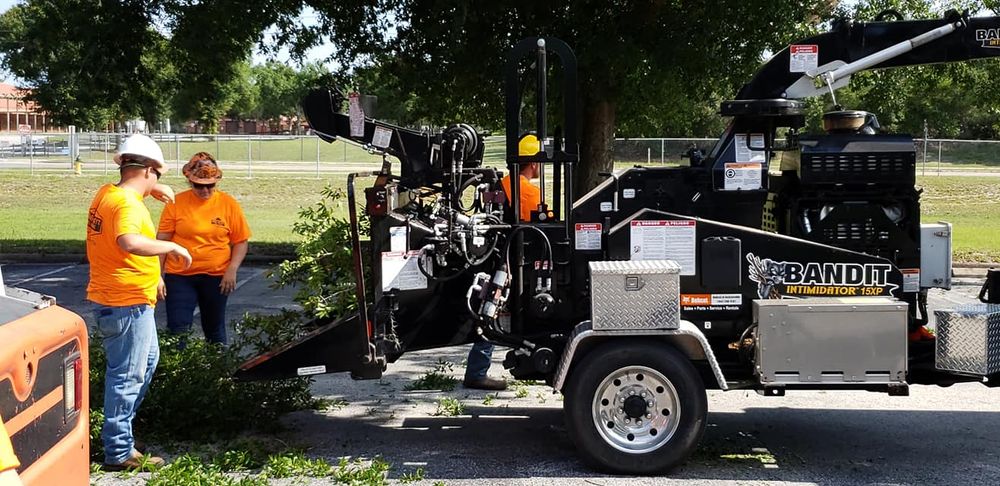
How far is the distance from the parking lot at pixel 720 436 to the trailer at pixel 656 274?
479mm

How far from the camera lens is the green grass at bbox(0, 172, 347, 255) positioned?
17.9 metres

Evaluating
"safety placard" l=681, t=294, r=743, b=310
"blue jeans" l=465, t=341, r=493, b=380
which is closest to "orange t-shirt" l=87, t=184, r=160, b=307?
"blue jeans" l=465, t=341, r=493, b=380

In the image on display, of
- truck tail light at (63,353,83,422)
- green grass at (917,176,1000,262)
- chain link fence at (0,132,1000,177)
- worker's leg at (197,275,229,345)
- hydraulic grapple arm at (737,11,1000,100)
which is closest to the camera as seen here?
truck tail light at (63,353,83,422)

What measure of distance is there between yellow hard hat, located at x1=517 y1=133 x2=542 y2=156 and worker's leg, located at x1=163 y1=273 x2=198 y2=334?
2.75 m

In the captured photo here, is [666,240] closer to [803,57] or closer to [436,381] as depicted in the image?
[803,57]

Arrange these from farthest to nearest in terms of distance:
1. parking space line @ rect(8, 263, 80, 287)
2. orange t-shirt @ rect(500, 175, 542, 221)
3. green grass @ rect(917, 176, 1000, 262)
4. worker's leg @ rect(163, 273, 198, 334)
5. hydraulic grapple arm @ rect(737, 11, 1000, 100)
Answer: green grass @ rect(917, 176, 1000, 262) → parking space line @ rect(8, 263, 80, 287) → worker's leg @ rect(163, 273, 198, 334) → orange t-shirt @ rect(500, 175, 542, 221) → hydraulic grapple arm @ rect(737, 11, 1000, 100)

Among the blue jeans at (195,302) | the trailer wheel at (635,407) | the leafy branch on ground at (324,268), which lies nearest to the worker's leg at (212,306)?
the blue jeans at (195,302)

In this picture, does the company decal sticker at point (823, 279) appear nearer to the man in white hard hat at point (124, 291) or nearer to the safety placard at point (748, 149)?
the safety placard at point (748, 149)

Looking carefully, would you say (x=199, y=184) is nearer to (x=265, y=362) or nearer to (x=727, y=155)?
(x=265, y=362)

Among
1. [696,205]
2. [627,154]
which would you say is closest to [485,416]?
[696,205]

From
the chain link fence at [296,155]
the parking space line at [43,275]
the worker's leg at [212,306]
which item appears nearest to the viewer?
the worker's leg at [212,306]

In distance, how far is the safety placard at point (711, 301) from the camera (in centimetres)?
616

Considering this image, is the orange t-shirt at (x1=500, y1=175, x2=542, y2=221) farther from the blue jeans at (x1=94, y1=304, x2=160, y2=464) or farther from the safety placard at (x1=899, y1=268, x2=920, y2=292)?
the blue jeans at (x1=94, y1=304, x2=160, y2=464)

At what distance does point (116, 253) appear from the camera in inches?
231
